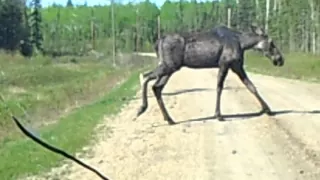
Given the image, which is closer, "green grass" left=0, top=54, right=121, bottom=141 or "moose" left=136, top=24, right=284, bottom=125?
"moose" left=136, top=24, right=284, bottom=125

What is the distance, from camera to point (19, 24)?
266 feet

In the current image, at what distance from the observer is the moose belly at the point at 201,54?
49.6ft

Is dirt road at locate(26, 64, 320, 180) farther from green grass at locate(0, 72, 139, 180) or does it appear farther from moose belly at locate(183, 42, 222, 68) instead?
moose belly at locate(183, 42, 222, 68)

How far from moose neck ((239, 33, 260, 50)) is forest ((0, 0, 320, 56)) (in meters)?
28.9

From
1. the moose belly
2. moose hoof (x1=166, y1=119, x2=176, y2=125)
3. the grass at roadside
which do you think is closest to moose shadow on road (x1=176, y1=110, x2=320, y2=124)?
moose hoof (x1=166, y1=119, x2=176, y2=125)

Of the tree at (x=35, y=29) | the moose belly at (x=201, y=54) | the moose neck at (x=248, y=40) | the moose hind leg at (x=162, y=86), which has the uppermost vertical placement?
the moose neck at (x=248, y=40)

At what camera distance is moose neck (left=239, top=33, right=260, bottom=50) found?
51.0 ft

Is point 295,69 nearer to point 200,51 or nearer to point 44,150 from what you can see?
point 200,51

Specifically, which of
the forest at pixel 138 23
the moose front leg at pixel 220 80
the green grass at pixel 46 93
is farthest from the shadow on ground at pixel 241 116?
the forest at pixel 138 23

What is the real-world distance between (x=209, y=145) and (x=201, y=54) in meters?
2.94

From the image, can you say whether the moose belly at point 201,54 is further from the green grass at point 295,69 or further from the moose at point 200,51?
the green grass at point 295,69

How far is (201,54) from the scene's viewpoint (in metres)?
15.1

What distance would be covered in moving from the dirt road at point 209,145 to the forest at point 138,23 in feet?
90.3

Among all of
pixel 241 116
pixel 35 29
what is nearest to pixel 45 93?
pixel 241 116
